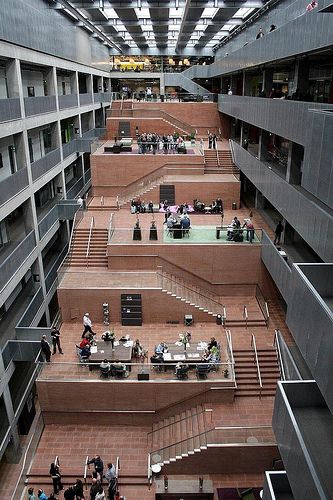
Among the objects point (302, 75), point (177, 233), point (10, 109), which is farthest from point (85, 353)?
point (302, 75)

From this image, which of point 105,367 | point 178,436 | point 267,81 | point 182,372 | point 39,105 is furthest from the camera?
point 267,81

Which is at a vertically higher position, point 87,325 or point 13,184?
point 13,184

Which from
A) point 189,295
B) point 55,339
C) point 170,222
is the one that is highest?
point 170,222

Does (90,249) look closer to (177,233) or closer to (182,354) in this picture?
(177,233)

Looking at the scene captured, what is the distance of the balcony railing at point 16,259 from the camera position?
1606 centimetres

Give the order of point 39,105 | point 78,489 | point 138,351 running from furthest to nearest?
point 39,105
point 138,351
point 78,489

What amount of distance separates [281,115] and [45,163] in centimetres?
1213

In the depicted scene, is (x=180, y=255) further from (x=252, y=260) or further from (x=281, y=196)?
(x=281, y=196)

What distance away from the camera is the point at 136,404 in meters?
15.9

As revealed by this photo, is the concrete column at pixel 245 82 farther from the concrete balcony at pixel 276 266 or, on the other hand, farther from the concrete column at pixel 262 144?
the concrete balcony at pixel 276 266

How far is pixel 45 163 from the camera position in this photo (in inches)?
898

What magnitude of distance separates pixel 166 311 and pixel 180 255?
2.76m

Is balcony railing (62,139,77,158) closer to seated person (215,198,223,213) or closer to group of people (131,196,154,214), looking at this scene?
group of people (131,196,154,214)

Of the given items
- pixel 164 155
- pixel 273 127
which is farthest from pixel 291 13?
pixel 164 155
